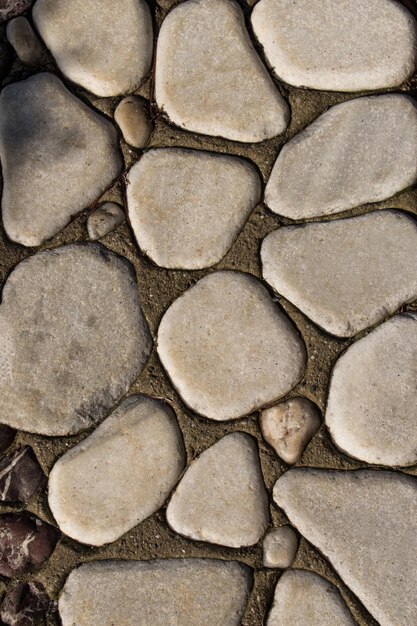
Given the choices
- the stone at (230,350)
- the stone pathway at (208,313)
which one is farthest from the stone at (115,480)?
the stone at (230,350)

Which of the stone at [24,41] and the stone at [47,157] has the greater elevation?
the stone at [24,41]

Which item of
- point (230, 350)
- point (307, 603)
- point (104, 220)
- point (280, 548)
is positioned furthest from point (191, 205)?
point (307, 603)

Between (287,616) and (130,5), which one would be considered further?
(130,5)

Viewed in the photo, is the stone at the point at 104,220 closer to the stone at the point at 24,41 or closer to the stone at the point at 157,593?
the stone at the point at 24,41

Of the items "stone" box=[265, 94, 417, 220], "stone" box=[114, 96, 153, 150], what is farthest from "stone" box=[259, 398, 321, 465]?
"stone" box=[114, 96, 153, 150]

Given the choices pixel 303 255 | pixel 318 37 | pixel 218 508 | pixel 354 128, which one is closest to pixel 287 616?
pixel 218 508

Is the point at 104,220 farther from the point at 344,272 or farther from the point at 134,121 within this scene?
the point at 344,272

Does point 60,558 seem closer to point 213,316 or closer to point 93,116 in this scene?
point 213,316

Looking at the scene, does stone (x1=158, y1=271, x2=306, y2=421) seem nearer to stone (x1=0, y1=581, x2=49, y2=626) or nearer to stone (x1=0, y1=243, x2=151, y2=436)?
stone (x1=0, y1=243, x2=151, y2=436)
